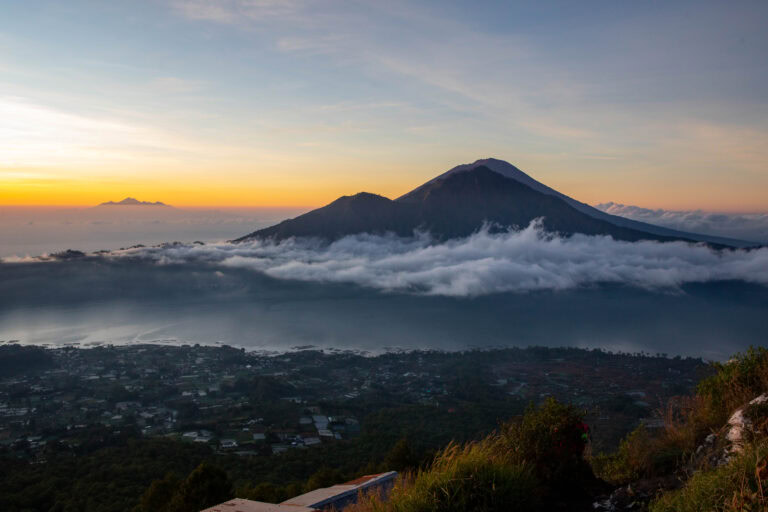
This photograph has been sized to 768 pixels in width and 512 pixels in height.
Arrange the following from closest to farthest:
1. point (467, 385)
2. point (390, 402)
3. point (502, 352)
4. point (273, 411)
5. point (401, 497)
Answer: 1. point (401, 497)
2. point (273, 411)
3. point (390, 402)
4. point (467, 385)
5. point (502, 352)

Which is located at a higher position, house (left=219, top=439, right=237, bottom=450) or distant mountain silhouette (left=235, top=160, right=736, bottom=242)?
distant mountain silhouette (left=235, top=160, right=736, bottom=242)

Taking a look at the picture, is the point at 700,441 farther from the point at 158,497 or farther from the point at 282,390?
the point at 282,390

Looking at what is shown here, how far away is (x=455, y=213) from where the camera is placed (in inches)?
3900

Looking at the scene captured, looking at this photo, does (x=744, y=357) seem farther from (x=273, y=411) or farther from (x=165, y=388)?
(x=165, y=388)

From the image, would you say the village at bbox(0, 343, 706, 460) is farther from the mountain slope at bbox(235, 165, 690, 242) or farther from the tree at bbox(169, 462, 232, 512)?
the mountain slope at bbox(235, 165, 690, 242)

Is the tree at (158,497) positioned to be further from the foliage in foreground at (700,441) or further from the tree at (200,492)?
the foliage in foreground at (700,441)

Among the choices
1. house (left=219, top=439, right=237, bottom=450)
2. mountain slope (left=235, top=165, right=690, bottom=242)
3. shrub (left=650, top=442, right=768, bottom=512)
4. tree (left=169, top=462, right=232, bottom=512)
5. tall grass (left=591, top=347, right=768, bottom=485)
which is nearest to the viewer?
shrub (left=650, top=442, right=768, bottom=512)

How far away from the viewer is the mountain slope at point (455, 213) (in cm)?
9631

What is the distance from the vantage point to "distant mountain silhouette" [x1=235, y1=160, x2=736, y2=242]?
96.4 meters

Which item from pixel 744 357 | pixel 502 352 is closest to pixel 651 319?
pixel 502 352

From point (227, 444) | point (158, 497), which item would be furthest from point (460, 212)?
point (158, 497)

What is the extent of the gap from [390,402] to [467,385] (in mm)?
6943

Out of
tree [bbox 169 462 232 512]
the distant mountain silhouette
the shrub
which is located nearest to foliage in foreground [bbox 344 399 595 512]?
the shrub

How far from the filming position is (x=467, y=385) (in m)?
33.6
